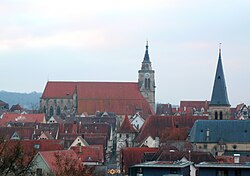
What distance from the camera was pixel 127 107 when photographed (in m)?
127

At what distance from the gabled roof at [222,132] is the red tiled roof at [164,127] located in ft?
16.4

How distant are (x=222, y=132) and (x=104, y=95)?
197 feet

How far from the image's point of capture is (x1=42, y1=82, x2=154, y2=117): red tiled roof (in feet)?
417

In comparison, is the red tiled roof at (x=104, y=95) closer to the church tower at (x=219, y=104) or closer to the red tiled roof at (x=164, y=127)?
the red tiled roof at (x=164, y=127)

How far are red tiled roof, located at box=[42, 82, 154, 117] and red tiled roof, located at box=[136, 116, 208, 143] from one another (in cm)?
4133

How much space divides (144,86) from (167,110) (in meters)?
19.3

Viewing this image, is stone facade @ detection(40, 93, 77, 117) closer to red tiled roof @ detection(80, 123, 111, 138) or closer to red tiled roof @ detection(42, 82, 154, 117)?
red tiled roof @ detection(42, 82, 154, 117)

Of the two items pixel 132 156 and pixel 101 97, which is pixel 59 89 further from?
pixel 132 156

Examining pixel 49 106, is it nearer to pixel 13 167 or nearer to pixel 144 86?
pixel 144 86

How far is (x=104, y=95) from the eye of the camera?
13000cm

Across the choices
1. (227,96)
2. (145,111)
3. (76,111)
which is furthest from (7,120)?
(227,96)

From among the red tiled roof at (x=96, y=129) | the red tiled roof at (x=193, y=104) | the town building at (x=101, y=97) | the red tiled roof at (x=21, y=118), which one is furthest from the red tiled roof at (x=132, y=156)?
the red tiled roof at (x=193, y=104)

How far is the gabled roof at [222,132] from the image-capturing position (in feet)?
235

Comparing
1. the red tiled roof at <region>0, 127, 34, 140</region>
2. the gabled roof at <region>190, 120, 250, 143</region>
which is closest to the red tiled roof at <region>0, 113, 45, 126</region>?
the red tiled roof at <region>0, 127, 34, 140</region>
